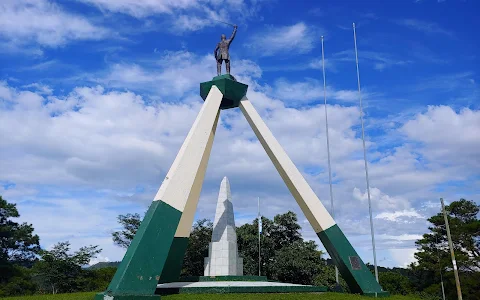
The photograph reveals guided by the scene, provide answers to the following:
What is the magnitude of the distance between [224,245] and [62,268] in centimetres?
1106

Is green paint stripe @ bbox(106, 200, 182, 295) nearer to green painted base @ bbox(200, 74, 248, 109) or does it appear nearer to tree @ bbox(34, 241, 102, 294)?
green painted base @ bbox(200, 74, 248, 109)

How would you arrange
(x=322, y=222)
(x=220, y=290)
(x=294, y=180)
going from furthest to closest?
(x=294, y=180), (x=322, y=222), (x=220, y=290)

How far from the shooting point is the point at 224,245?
16.8m

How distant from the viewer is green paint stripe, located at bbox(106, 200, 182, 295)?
30.4 ft

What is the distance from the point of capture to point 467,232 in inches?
1093

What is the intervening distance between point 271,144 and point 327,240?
12.3ft

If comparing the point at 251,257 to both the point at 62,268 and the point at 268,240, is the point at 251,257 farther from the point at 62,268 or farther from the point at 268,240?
the point at 62,268

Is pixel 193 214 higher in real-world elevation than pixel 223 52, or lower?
lower

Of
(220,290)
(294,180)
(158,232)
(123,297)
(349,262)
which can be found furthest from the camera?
(294,180)

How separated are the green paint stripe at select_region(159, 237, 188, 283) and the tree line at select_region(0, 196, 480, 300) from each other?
28.7 feet

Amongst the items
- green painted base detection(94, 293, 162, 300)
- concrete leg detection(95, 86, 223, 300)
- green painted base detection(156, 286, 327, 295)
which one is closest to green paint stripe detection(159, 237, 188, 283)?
green painted base detection(156, 286, 327, 295)

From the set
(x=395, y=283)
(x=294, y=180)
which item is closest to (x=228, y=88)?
(x=294, y=180)

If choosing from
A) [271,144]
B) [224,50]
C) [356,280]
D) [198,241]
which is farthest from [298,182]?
[198,241]

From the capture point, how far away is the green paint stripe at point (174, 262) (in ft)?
49.0
